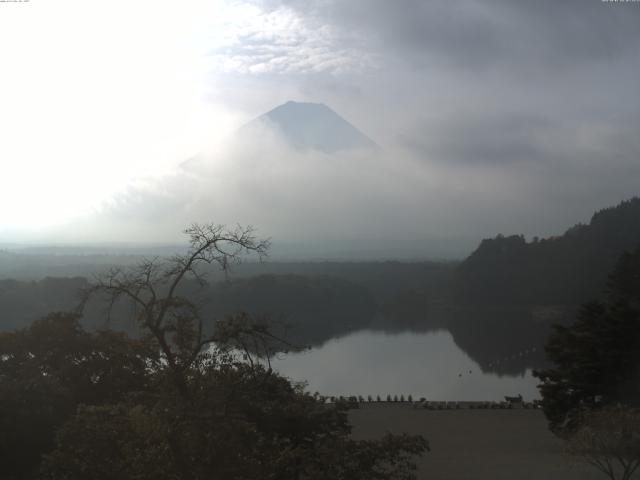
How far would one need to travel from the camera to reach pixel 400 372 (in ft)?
70.9

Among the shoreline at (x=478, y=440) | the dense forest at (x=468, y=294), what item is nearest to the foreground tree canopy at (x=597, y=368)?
the shoreline at (x=478, y=440)

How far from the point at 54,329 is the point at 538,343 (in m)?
26.3

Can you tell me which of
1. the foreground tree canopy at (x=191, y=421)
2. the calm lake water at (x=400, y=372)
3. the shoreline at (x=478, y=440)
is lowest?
the calm lake water at (x=400, y=372)

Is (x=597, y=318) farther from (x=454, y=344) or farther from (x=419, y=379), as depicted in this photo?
(x=454, y=344)

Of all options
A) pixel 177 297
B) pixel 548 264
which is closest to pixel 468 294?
pixel 548 264

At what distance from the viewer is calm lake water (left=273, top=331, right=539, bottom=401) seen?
18.2 metres

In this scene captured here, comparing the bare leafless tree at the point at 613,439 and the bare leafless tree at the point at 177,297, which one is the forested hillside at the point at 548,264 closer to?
the bare leafless tree at the point at 613,439

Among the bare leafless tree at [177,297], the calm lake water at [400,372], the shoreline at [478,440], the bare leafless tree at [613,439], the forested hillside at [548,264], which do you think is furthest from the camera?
the forested hillside at [548,264]

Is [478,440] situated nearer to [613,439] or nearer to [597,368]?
[597,368]

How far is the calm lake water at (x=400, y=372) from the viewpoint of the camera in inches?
719

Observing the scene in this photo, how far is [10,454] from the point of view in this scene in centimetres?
631

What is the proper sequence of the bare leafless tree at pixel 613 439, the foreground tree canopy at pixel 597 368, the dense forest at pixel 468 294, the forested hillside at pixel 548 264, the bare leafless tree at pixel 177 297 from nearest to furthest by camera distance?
the bare leafless tree at pixel 177 297
the bare leafless tree at pixel 613 439
the foreground tree canopy at pixel 597 368
the dense forest at pixel 468 294
the forested hillside at pixel 548 264

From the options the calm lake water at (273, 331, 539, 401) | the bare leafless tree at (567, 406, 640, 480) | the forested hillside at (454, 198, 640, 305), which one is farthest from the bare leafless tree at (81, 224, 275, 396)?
the forested hillside at (454, 198, 640, 305)

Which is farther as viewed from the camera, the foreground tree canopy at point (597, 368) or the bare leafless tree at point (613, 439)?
the foreground tree canopy at point (597, 368)
